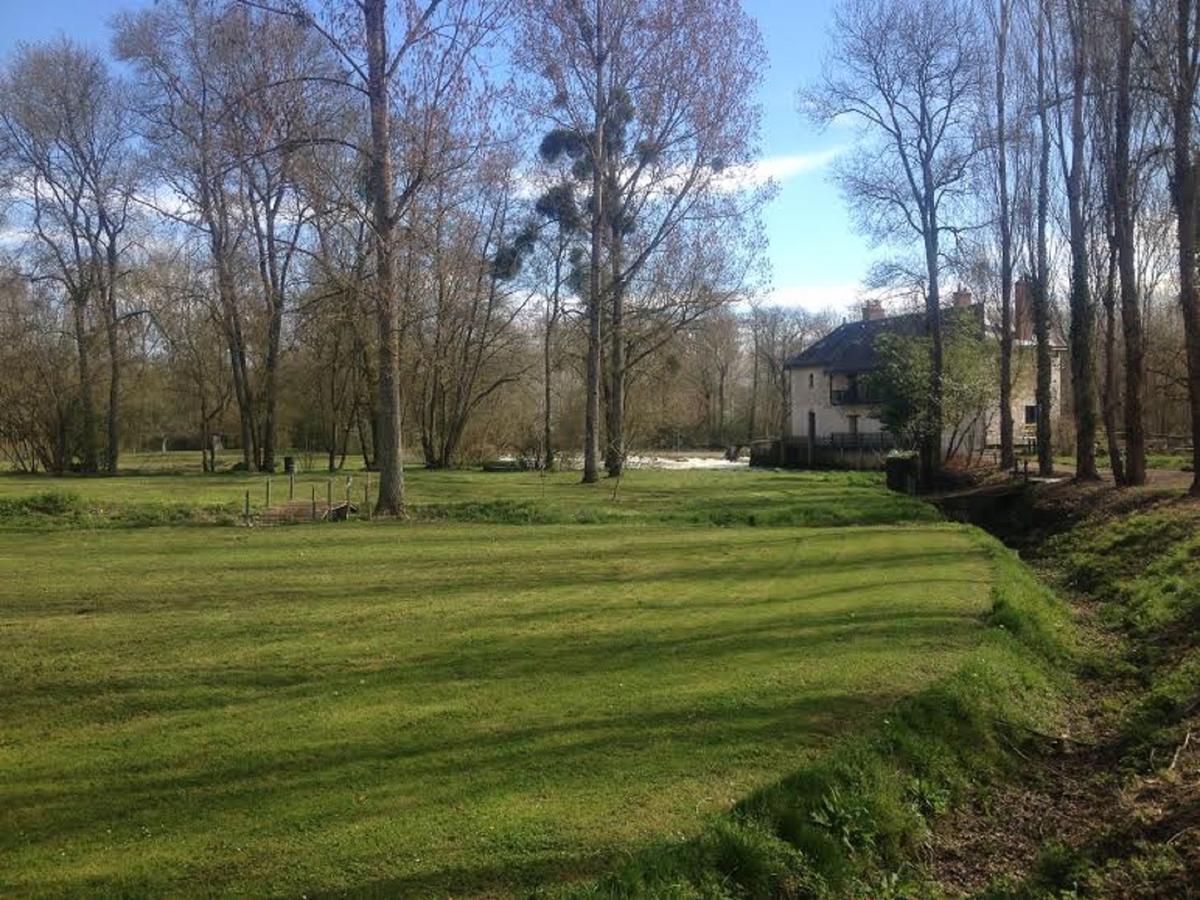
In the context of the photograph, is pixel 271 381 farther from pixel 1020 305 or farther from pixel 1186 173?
pixel 1186 173

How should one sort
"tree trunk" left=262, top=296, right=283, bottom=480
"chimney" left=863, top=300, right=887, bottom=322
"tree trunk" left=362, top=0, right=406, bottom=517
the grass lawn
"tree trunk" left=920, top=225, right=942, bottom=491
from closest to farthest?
"tree trunk" left=362, top=0, right=406, bottom=517 < the grass lawn < "tree trunk" left=920, top=225, right=942, bottom=491 < "tree trunk" left=262, top=296, right=283, bottom=480 < "chimney" left=863, top=300, right=887, bottom=322

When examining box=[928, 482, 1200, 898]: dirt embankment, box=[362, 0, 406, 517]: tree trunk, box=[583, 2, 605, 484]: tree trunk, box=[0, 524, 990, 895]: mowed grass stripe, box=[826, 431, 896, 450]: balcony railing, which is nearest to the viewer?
box=[0, 524, 990, 895]: mowed grass stripe

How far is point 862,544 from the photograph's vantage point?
1568 cm

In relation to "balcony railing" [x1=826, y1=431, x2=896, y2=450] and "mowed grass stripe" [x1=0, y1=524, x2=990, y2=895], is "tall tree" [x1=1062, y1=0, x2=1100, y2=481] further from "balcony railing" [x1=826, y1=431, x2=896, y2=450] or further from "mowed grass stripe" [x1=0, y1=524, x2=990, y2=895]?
"balcony railing" [x1=826, y1=431, x2=896, y2=450]

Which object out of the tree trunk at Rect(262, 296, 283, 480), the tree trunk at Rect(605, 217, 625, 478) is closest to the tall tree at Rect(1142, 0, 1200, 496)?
the tree trunk at Rect(605, 217, 625, 478)

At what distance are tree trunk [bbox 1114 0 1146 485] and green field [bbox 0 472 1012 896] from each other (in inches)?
333

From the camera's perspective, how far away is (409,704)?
21.4 ft

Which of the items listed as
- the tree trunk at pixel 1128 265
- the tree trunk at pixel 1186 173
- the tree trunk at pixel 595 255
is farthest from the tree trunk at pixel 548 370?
the tree trunk at pixel 1186 173

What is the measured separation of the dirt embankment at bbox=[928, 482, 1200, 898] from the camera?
17.5 ft

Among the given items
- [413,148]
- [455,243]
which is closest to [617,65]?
[455,243]

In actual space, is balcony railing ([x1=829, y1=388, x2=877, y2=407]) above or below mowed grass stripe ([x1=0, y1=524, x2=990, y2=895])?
above

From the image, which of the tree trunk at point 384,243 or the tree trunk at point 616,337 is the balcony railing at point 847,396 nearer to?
the tree trunk at point 616,337

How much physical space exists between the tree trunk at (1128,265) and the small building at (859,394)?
46.1ft

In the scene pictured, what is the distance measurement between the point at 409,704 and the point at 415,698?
0.14 meters
